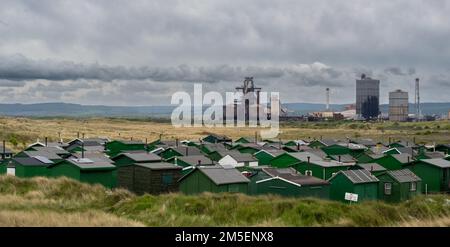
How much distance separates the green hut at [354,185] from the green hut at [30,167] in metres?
20.7

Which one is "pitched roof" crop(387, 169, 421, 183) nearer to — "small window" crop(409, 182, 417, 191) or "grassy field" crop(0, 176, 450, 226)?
"small window" crop(409, 182, 417, 191)

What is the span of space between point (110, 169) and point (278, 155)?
1742cm

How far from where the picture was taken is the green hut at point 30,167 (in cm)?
4138

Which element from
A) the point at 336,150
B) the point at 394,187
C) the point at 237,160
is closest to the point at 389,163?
→ the point at 394,187

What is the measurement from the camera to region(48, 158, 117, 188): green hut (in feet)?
123

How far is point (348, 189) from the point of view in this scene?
35531mm

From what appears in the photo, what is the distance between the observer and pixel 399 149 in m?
62.8

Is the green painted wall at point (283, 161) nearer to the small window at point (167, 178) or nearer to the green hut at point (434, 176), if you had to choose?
the green hut at point (434, 176)

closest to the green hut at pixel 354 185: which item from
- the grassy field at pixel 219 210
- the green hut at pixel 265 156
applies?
the grassy field at pixel 219 210

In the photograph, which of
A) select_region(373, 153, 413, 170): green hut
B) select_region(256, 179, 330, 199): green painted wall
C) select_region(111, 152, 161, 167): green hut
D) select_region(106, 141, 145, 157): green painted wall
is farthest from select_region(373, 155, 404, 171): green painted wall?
select_region(106, 141, 145, 157): green painted wall

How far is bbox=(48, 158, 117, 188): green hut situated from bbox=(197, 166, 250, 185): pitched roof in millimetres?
8405

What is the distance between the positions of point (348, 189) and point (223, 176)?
837cm
